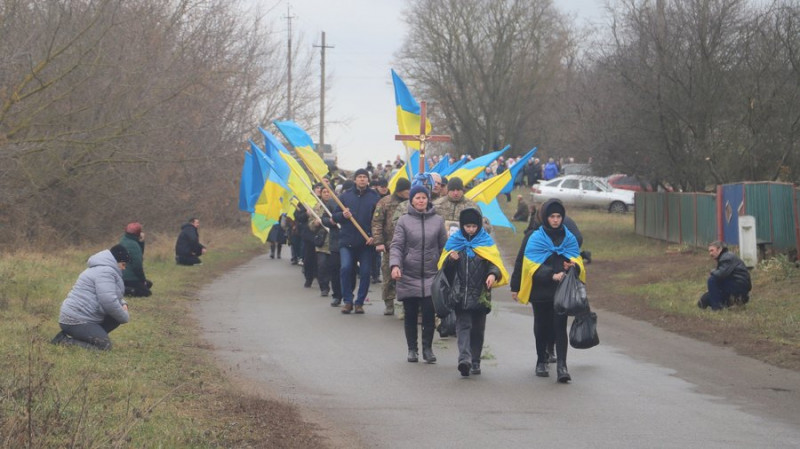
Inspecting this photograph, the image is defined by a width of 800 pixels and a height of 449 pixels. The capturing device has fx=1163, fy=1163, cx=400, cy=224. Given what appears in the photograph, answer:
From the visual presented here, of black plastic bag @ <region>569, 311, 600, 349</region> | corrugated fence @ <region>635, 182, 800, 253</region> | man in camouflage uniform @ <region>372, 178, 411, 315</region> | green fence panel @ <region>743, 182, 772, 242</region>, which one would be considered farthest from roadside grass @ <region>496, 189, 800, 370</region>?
man in camouflage uniform @ <region>372, 178, 411, 315</region>

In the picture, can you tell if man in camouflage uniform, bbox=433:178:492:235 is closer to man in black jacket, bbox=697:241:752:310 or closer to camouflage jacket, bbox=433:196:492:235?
camouflage jacket, bbox=433:196:492:235

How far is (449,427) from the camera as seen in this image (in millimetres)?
7891

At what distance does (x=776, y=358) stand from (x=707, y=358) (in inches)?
25.7

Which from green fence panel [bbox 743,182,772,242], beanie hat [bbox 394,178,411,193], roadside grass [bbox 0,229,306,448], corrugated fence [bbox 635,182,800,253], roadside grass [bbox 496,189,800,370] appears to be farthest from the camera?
green fence panel [bbox 743,182,772,242]

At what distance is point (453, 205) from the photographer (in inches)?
502

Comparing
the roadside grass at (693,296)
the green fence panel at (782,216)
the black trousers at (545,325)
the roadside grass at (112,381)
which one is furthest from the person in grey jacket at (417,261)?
the green fence panel at (782,216)

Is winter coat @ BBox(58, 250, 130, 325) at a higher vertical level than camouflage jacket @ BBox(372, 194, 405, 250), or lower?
lower

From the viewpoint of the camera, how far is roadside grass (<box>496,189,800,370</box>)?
12.6 m

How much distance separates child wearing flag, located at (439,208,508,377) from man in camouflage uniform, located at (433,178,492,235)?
2240 mm

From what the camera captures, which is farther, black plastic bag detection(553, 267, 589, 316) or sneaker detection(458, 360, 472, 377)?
sneaker detection(458, 360, 472, 377)

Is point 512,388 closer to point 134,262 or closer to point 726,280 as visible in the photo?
point 726,280

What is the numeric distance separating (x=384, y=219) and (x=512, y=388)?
181 inches

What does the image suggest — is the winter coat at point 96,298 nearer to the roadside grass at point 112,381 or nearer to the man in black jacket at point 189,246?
the roadside grass at point 112,381

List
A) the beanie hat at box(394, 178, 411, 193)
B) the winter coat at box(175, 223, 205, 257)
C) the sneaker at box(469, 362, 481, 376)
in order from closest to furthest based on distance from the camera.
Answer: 1. the sneaker at box(469, 362, 481, 376)
2. the beanie hat at box(394, 178, 411, 193)
3. the winter coat at box(175, 223, 205, 257)
